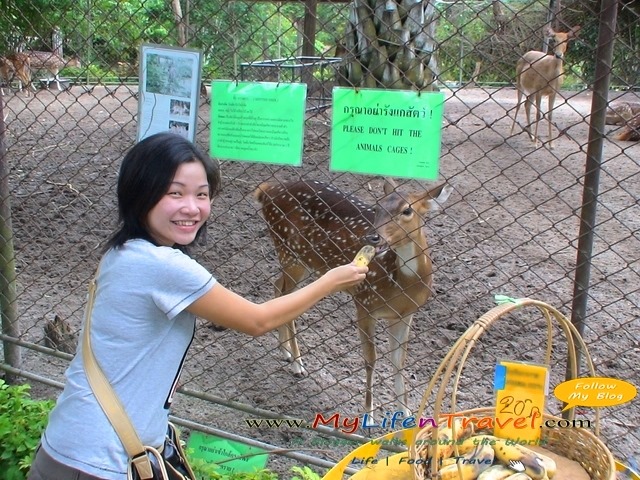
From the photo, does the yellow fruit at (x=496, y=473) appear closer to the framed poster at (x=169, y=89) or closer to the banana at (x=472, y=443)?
the banana at (x=472, y=443)

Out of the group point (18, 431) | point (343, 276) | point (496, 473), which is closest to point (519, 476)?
point (496, 473)

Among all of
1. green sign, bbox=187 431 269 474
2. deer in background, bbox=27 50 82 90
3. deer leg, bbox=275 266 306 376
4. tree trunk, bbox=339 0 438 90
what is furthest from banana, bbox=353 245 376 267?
deer leg, bbox=275 266 306 376

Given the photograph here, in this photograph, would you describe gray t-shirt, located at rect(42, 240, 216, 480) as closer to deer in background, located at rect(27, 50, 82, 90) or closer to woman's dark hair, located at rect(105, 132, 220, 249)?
woman's dark hair, located at rect(105, 132, 220, 249)

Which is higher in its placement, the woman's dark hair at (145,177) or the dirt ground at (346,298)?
the woman's dark hair at (145,177)

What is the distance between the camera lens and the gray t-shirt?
1.75 metres

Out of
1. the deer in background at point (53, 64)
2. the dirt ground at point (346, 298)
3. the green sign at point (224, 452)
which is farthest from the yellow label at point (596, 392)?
the deer in background at point (53, 64)

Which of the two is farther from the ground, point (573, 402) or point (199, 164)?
point (199, 164)

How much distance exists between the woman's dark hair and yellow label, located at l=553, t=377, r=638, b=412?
117 centimetres

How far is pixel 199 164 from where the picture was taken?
1.87m

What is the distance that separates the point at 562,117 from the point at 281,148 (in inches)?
439

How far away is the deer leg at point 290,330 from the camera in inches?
169

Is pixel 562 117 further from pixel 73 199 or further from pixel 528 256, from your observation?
pixel 73 199

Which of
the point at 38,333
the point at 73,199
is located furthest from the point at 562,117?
the point at 38,333

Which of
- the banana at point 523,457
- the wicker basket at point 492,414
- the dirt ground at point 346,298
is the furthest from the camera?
the dirt ground at point 346,298
